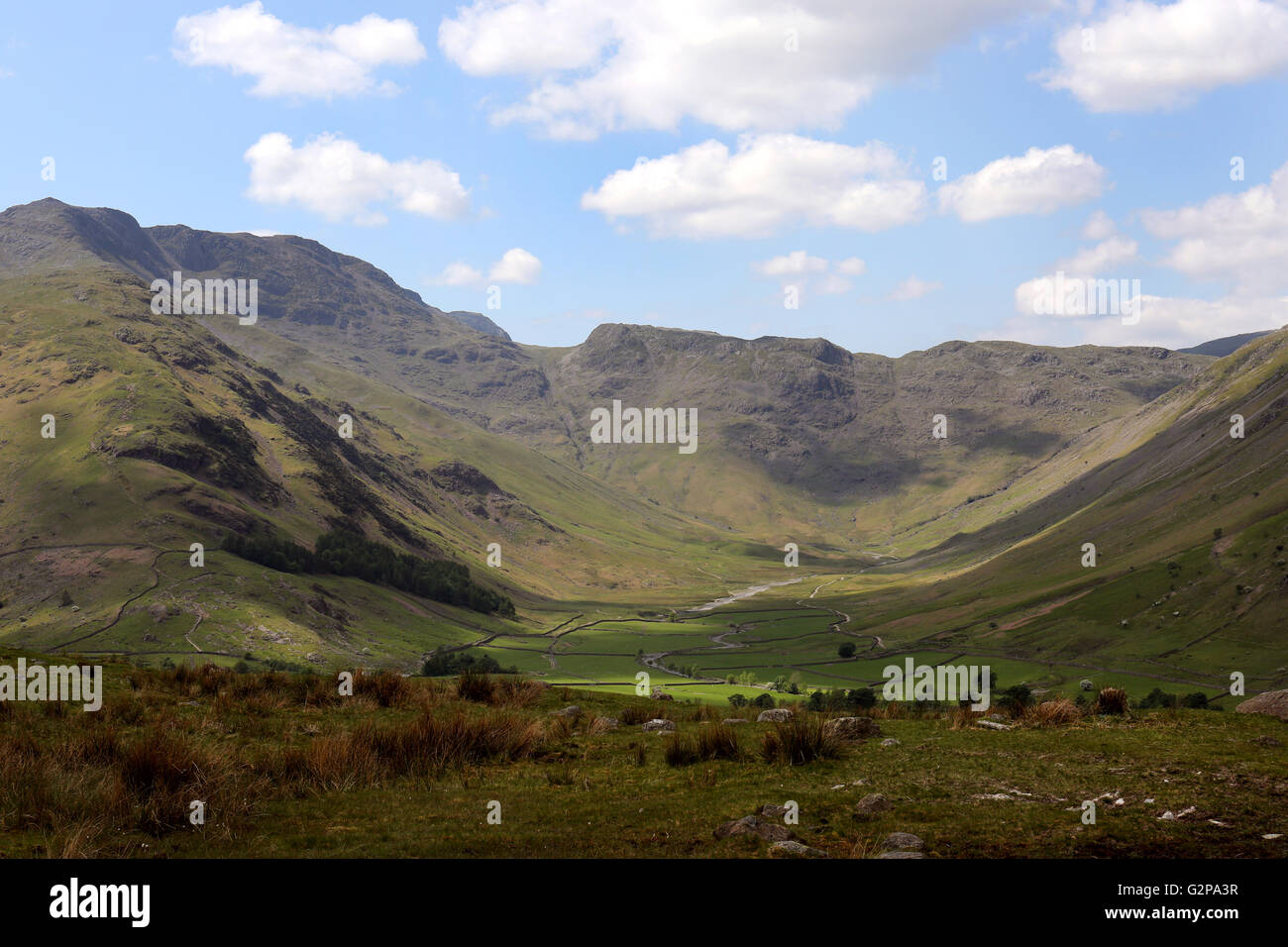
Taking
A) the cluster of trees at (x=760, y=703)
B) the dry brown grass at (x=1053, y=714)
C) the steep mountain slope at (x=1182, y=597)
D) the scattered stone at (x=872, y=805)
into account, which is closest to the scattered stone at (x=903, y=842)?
the scattered stone at (x=872, y=805)

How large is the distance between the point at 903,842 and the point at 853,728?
30.0 feet

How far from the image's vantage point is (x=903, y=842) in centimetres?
1137

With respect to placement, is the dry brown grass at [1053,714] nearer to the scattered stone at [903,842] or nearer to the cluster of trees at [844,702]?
the cluster of trees at [844,702]

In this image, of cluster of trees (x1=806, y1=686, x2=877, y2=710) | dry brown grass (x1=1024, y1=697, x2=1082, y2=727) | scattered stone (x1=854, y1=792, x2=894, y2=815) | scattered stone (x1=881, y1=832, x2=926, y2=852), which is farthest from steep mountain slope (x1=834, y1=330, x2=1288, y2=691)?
scattered stone (x1=881, y1=832, x2=926, y2=852)

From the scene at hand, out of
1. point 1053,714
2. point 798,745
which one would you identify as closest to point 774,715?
point 798,745

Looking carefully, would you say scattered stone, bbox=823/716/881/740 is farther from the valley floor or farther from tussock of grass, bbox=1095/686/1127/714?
tussock of grass, bbox=1095/686/1127/714

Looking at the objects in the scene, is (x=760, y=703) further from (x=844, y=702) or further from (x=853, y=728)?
(x=853, y=728)

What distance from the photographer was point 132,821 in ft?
40.0

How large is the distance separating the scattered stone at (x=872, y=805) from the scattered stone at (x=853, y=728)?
5510 mm

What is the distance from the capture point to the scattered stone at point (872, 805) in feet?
43.8

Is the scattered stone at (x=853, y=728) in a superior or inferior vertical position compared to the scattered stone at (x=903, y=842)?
inferior

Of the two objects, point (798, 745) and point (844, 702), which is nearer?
point (798, 745)

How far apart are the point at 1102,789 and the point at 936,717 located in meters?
9.06

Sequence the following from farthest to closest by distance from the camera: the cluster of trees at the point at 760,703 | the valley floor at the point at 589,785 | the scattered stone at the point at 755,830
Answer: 1. the cluster of trees at the point at 760,703
2. the scattered stone at the point at 755,830
3. the valley floor at the point at 589,785
